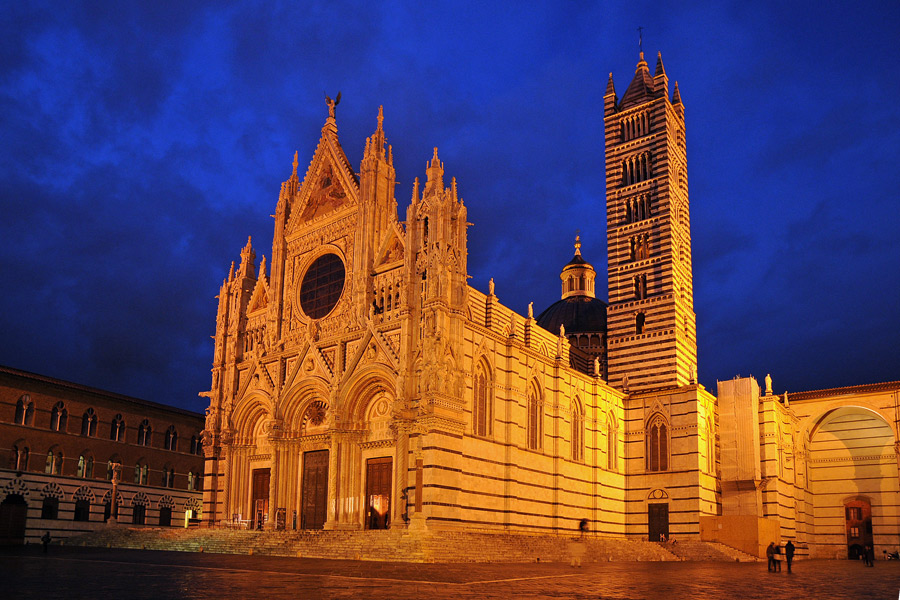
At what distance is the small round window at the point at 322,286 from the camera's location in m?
36.3

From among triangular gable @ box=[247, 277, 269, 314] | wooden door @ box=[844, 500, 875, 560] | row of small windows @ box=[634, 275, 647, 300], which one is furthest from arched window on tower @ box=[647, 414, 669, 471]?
triangular gable @ box=[247, 277, 269, 314]

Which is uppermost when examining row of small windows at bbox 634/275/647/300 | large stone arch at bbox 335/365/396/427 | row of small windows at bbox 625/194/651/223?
row of small windows at bbox 625/194/651/223

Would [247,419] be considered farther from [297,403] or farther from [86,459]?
[86,459]

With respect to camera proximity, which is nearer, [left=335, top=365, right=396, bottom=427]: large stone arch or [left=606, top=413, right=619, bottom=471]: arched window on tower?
[left=335, top=365, right=396, bottom=427]: large stone arch

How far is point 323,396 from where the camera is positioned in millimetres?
34250

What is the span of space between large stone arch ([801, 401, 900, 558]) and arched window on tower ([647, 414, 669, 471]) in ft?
40.7

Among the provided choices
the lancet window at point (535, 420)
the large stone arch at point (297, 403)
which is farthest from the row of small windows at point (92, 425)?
the lancet window at point (535, 420)

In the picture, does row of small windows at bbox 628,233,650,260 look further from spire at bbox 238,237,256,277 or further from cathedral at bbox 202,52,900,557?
spire at bbox 238,237,256,277

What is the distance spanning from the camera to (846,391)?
156 feet

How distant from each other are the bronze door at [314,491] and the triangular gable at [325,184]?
38.0ft

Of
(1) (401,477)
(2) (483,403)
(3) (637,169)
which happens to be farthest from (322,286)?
(3) (637,169)

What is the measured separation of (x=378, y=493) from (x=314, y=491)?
375cm

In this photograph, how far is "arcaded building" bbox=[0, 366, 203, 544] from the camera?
4006cm

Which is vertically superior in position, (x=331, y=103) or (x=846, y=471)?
(x=331, y=103)
